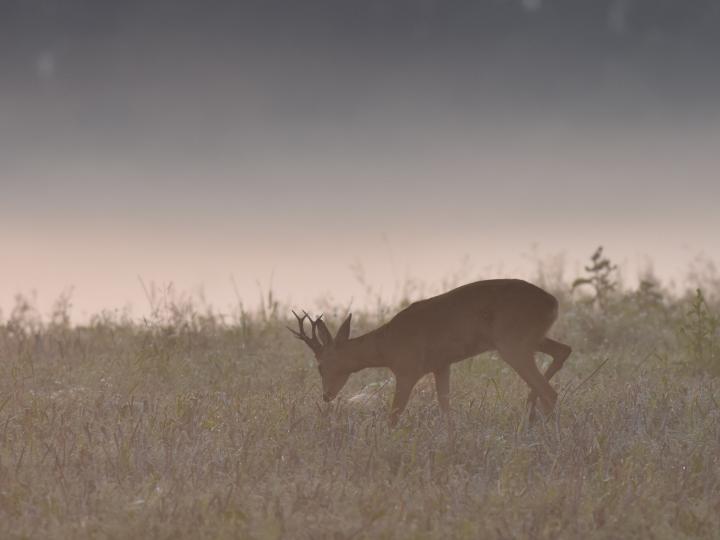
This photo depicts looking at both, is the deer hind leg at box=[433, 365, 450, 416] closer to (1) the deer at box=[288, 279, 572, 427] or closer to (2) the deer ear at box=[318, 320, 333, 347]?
(1) the deer at box=[288, 279, 572, 427]

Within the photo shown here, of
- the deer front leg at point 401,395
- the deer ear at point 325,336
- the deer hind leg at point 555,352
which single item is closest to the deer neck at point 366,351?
the deer ear at point 325,336

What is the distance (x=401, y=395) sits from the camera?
888 cm

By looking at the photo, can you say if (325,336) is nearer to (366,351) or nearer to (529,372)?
(366,351)

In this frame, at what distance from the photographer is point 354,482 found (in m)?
6.82

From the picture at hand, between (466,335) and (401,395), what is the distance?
74 cm

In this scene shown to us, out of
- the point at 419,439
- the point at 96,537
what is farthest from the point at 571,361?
the point at 96,537

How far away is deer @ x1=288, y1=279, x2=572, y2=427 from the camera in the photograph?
28.8ft

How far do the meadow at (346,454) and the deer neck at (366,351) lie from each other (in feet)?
1.40

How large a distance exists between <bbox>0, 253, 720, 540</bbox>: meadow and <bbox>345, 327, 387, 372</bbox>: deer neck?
0.43m

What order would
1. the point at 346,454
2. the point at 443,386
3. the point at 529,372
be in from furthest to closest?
the point at 443,386 < the point at 529,372 < the point at 346,454

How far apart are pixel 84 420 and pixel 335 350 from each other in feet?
7.32

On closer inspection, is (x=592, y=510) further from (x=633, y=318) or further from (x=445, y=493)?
(x=633, y=318)

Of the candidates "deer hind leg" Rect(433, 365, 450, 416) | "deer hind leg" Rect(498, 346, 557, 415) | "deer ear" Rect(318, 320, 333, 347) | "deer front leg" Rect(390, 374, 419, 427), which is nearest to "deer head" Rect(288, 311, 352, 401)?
"deer ear" Rect(318, 320, 333, 347)

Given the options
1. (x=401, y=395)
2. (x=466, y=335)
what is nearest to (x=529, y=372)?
(x=466, y=335)
